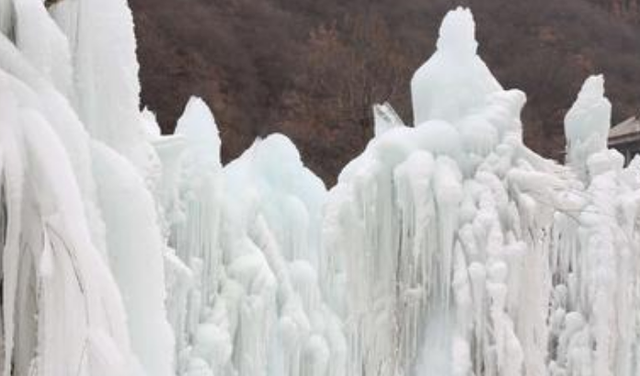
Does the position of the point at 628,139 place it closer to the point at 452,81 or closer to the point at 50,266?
the point at 452,81

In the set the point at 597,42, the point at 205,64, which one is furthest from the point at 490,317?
the point at 597,42

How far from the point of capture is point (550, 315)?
11.1 metres

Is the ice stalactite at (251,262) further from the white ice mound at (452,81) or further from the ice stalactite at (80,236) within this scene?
the ice stalactite at (80,236)

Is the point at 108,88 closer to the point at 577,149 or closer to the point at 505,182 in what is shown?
the point at 505,182

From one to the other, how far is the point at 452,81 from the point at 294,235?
4.42 m

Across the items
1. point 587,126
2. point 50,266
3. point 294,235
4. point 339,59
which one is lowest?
point 50,266

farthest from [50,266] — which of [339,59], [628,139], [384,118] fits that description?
[339,59]

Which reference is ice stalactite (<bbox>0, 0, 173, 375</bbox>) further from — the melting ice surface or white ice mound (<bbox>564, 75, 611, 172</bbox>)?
white ice mound (<bbox>564, 75, 611, 172</bbox>)

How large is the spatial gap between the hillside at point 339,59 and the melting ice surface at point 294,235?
65.9 ft

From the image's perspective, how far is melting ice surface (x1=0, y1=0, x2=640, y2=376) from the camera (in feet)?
8.66

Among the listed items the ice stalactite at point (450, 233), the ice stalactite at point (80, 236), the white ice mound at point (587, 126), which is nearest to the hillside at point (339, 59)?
the white ice mound at point (587, 126)

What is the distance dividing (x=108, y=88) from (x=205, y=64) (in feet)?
116

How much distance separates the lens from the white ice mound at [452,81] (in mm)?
8305

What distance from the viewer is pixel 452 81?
8.52 metres
